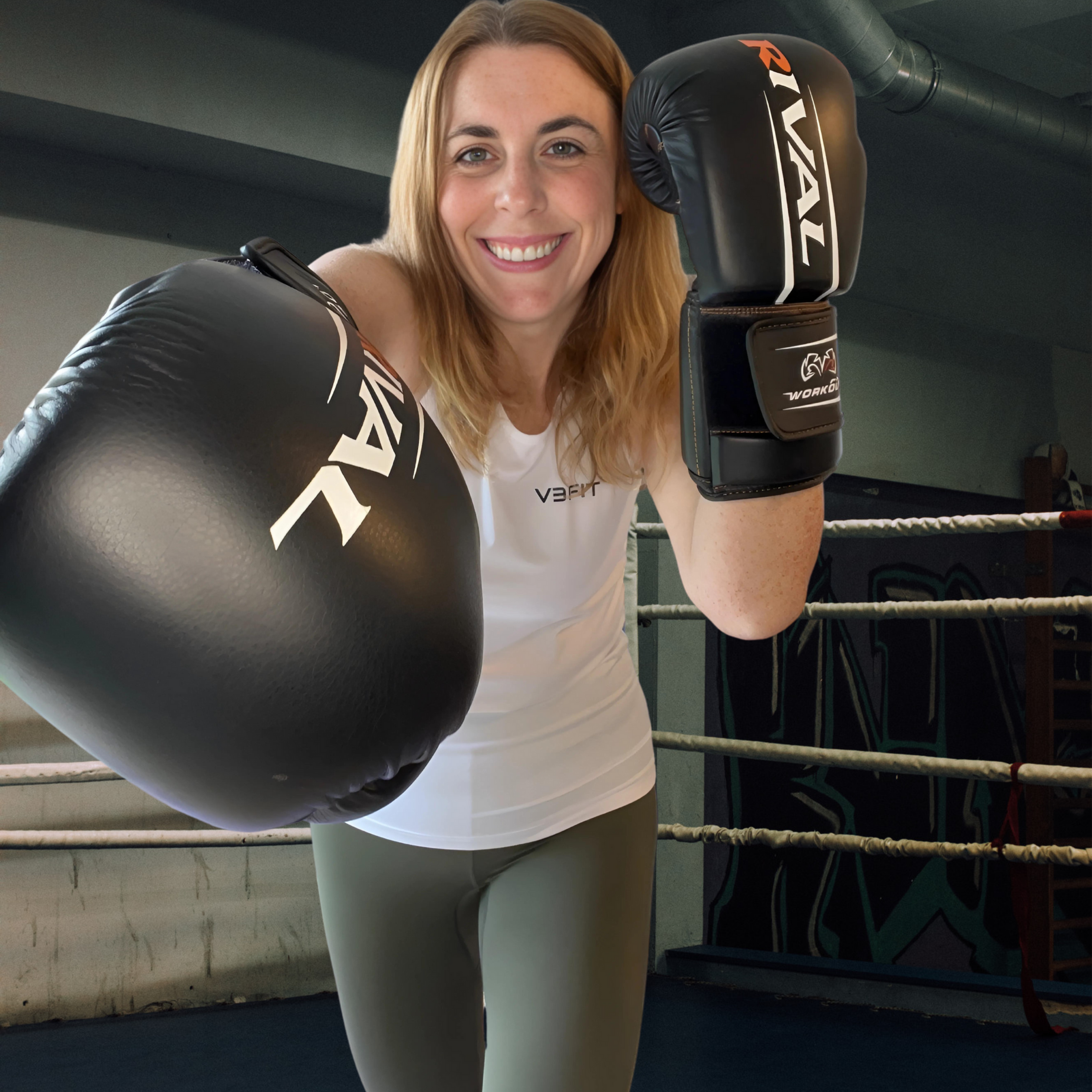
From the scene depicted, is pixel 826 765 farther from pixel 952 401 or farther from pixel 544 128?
pixel 952 401

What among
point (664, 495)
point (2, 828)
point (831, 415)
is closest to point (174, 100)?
point (2, 828)

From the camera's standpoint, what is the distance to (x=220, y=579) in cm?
60

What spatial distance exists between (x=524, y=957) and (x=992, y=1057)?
5.01 ft

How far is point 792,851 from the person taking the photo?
415 centimetres

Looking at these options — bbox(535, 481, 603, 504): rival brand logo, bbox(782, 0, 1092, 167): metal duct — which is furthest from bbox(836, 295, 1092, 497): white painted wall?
bbox(535, 481, 603, 504): rival brand logo

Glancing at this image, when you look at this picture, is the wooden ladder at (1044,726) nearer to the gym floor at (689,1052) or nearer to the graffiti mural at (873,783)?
the graffiti mural at (873,783)

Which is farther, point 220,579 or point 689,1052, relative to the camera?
point 689,1052

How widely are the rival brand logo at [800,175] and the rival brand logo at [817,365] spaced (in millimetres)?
53

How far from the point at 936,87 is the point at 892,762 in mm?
2266

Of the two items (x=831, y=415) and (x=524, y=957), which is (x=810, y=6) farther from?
(x=524, y=957)

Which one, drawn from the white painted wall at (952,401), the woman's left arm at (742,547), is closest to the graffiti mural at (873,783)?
the white painted wall at (952,401)

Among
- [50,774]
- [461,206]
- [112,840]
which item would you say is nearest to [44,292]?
[50,774]

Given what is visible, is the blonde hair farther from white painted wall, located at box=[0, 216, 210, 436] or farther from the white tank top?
white painted wall, located at box=[0, 216, 210, 436]

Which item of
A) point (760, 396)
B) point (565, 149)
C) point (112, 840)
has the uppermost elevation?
point (565, 149)
